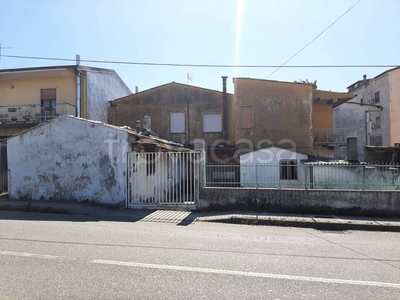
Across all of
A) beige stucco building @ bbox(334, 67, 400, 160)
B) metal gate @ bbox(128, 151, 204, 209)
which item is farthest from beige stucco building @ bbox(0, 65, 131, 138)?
beige stucco building @ bbox(334, 67, 400, 160)

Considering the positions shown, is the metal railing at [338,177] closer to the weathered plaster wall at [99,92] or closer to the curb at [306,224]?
the curb at [306,224]

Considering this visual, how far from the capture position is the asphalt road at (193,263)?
3.59 metres

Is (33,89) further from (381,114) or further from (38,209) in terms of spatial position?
(381,114)

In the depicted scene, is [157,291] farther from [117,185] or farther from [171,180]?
[171,180]

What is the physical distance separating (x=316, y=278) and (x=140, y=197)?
7.81 meters

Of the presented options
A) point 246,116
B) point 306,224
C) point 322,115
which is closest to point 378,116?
A: point 322,115

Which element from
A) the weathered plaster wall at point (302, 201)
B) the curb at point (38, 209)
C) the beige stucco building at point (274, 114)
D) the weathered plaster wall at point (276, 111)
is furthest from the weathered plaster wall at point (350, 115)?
the curb at point (38, 209)

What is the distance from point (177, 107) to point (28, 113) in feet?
31.6

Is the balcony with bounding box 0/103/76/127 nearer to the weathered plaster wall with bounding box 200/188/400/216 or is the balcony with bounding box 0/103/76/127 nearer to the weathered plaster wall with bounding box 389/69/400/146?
the weathered plaster wall with bounding box 200/188/400/216

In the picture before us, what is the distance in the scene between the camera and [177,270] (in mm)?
4309

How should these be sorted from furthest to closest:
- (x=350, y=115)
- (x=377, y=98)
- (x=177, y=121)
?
1. (x=377, y=98)
2. (x=350, y=115)
3. (x=177, y=121)

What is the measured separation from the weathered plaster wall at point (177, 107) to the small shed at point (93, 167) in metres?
8.71

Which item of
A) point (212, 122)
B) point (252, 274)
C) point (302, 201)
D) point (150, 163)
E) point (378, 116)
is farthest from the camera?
point (378, 116)

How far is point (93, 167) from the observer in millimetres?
11164
